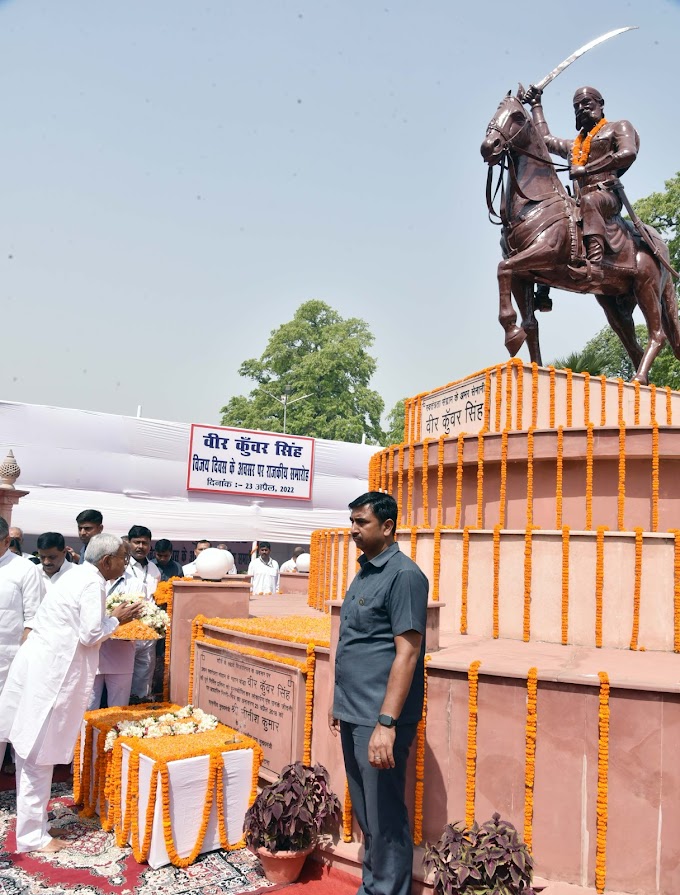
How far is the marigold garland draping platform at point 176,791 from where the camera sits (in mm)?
4211

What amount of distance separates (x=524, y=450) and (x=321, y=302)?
29.3 meters

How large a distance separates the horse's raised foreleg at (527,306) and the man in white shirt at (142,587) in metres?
4.55

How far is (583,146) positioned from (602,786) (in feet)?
22.2

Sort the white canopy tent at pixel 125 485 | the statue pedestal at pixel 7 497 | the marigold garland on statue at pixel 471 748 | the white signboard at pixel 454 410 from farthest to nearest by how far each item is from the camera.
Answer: the white canopy tent at pixel 125 485 < the statue pedestal at pixel 7 497 < the white signboard at pixel 454 410 < the marigold garland on statue at pixel 471 748

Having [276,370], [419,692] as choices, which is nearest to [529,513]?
[419,692]

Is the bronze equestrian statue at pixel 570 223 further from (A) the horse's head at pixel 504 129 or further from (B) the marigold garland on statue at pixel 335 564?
(B) the marigold garland on statue at pixel 335 564

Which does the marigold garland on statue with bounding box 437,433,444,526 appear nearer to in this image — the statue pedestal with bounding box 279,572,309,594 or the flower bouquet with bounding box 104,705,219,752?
the flower bouquet with bounding box 104,705,219,752

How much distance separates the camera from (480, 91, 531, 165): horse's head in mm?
7254

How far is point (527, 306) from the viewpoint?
311 inches

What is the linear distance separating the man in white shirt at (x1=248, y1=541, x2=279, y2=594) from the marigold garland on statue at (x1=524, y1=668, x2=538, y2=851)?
929 centimetres

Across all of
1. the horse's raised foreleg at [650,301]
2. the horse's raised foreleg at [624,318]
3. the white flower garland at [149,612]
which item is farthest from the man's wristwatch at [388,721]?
the horse's raised foreleg at [624,318]

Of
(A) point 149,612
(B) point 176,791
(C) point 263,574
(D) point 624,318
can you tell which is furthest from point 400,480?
(C) point 263,574

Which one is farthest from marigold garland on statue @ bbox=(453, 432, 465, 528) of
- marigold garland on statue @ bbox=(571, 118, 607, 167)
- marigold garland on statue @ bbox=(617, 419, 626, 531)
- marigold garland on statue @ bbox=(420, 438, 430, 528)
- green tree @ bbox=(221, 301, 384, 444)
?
green tree @ bbox=(221, 301, 384, 444)

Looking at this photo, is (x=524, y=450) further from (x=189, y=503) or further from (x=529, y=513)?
(x=189, y=503)
